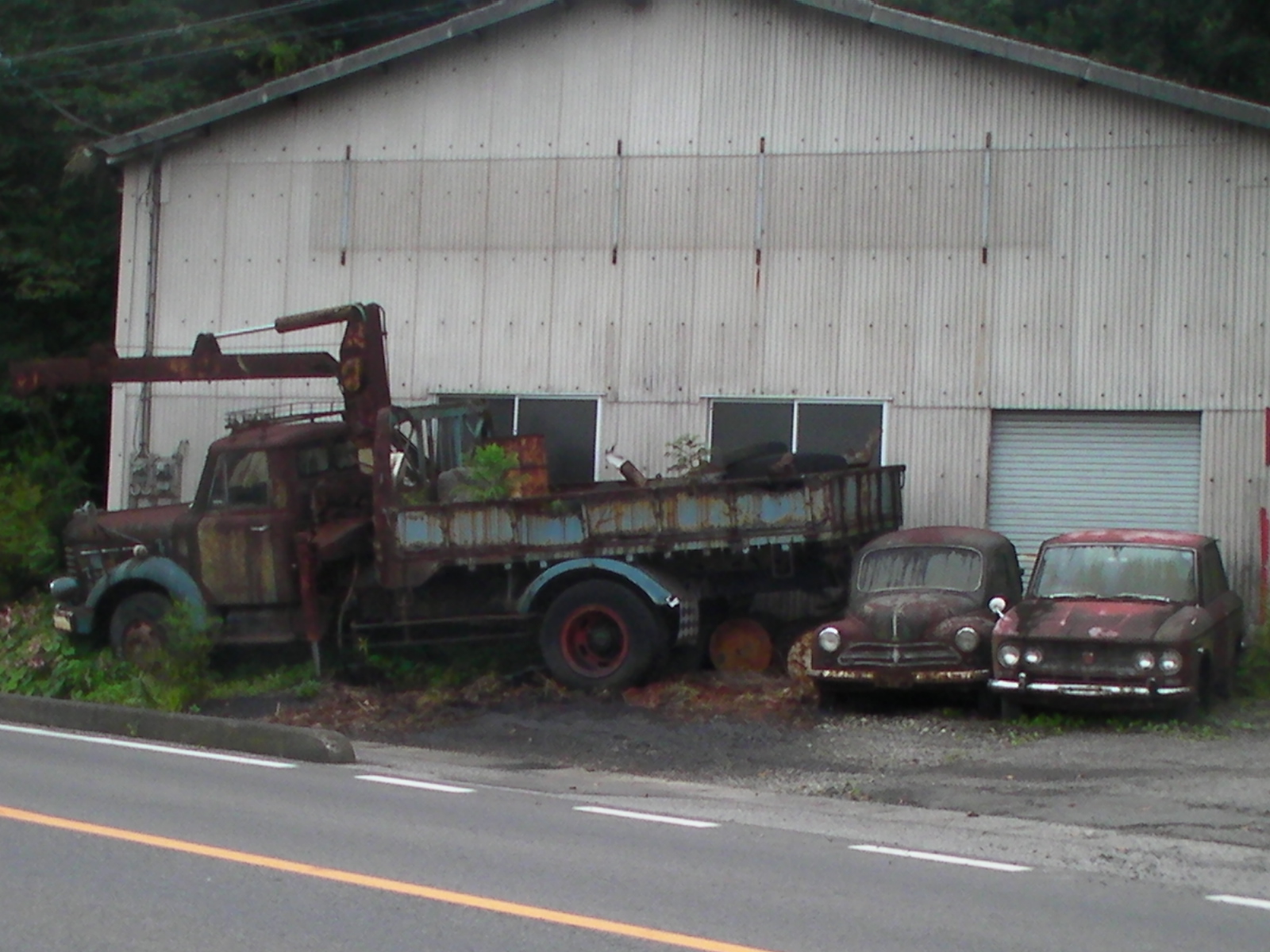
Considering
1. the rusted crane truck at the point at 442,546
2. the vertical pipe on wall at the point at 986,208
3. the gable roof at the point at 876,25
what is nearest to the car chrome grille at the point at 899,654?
the rusted crane truck at the point at 442,546

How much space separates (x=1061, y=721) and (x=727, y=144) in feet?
29.4

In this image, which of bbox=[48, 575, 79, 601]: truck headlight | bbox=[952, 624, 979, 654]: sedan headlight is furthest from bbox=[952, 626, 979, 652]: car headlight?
Result: bbox=[48, 575, 79, 601]: truck headlight

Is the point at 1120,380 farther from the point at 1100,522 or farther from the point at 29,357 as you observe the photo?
the point at 29,357

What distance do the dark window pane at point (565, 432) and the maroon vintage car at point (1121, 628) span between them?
22.3 feet

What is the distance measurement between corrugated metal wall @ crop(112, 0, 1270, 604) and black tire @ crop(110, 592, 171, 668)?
5058 millimetres

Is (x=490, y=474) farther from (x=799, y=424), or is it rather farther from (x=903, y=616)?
(x=799, y=424)

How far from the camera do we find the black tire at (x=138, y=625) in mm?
16328

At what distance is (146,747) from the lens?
1284 centimetres

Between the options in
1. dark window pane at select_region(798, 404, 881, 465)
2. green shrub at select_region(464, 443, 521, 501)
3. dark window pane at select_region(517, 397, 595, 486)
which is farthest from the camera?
dark window pane at select_region(517, 397, 595, 486)

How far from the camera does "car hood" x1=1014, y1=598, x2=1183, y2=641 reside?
13047 millimetres

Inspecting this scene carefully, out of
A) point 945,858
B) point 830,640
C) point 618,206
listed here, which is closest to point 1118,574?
point 830,640

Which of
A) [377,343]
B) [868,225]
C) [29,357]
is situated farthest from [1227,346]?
[29,357]

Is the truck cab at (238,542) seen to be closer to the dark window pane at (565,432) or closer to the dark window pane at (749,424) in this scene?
the dark window pane at (565,432)

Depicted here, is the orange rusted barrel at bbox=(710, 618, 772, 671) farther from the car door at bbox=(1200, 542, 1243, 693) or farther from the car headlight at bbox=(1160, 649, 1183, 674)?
the car headlight at bbox=(1160, 649, 1183, 674)
